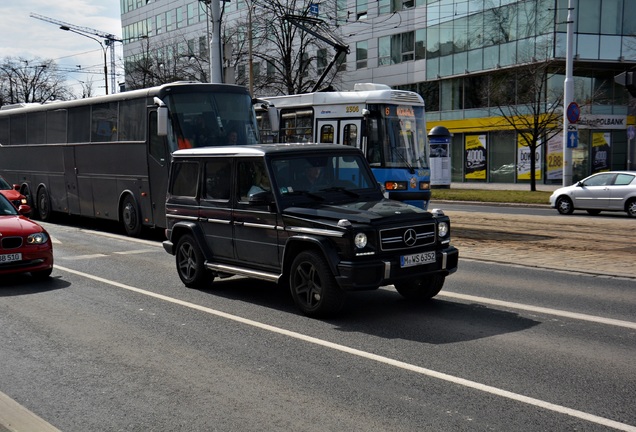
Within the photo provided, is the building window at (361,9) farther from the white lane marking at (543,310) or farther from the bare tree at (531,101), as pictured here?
the white lane marking at (543,310)

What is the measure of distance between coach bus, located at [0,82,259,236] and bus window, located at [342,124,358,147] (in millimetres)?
2730

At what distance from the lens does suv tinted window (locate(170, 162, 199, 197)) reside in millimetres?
10211

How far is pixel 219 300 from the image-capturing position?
950cm

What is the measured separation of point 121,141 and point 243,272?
31.8 feet

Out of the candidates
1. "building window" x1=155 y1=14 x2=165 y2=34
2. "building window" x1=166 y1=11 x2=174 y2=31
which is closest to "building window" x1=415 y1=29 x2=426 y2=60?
"building window" x1=166 y1=11 x2=174 y2=31

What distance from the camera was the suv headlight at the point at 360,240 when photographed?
765 centimetres

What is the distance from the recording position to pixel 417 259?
803 cm

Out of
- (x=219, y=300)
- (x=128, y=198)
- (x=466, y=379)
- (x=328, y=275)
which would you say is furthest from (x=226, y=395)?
(x=128, y=198)

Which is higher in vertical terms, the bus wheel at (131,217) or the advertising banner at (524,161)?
the advertising banner at (524,161)

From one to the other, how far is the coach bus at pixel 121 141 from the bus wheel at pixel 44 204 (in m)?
0.04

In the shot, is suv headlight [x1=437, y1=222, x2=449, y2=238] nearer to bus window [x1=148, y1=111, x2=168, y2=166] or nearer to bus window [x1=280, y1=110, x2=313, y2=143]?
bus window [x1=148, y1=111, x2=168, y2=166]

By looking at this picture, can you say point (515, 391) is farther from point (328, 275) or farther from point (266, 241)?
point (266, 241)

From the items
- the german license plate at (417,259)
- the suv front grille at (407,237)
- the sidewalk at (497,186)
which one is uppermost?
the suv front grille at (407,237)

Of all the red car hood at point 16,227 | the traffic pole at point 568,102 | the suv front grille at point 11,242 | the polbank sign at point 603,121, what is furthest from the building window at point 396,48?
the suv front grille at point 11,242
